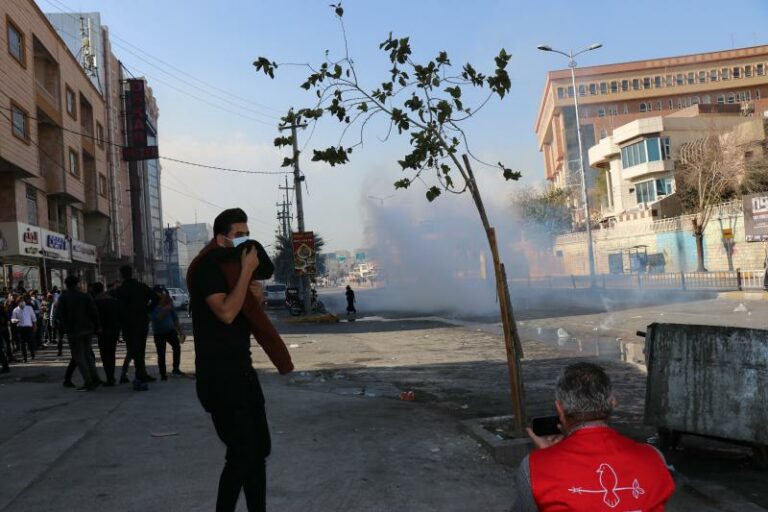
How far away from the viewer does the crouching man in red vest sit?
5.65 feet

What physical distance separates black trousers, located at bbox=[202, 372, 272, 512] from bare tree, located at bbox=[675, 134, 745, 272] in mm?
40833

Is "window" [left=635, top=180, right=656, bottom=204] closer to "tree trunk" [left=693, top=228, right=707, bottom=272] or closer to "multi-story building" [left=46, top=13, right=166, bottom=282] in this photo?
"tree trunk" [left=693, top=228, right=707, bottom=272]

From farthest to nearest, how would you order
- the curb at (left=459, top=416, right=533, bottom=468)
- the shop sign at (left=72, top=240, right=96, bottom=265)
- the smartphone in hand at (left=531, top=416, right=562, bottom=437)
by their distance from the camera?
1. the shop sign at (left=72, top=240, right=96, bottom=265)
2. the curb at (left=459, top=416, right=533, bottom=468)
3. the smartphone in hand at (left=531, top=416, right=562, bottom=437)

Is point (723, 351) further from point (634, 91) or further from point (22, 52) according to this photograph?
point (634, 91)

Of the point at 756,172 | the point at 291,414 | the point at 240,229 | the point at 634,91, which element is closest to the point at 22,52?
the point at 291,414

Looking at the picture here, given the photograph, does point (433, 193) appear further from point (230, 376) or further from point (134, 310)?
point (134, 310)

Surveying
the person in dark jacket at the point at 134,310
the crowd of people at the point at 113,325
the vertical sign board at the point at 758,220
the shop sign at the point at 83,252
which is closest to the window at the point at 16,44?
the shop sign at the point at 83,252

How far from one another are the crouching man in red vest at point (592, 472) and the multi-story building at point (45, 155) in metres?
19.0

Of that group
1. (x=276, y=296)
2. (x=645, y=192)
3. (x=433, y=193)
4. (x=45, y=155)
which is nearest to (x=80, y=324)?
(x=433, y=193)

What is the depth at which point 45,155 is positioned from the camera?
27812mm

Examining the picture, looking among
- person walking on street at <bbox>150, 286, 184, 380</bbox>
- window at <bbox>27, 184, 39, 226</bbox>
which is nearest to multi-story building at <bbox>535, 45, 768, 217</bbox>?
window at <bbox>27, 184, 39, 226</bbox>

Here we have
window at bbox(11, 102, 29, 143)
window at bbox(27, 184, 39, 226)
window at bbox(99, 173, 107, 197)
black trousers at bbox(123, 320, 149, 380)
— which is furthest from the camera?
window at bbox(99, 173, 107, 197)

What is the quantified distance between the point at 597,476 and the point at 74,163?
3376 cm

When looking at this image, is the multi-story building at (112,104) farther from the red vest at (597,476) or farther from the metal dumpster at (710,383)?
the red vest at (597,476)
